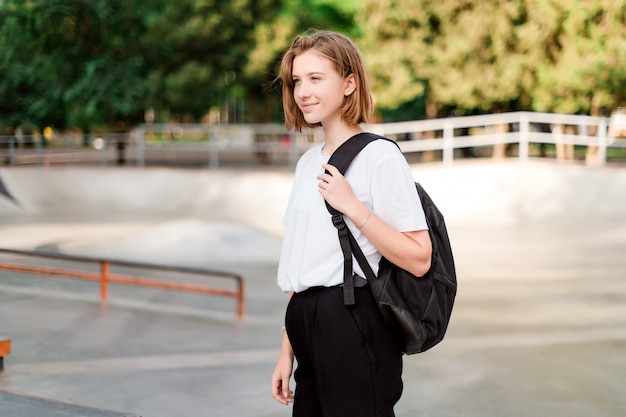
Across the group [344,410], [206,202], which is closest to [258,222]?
[206,202]

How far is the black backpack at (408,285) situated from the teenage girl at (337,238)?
3 cm

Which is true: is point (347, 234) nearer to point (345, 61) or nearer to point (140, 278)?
point (345, 61)

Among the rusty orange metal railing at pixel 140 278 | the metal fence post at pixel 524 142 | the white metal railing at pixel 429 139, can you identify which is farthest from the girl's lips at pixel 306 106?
the metal fence post at pixel 524 142

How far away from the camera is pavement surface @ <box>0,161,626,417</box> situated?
207 inches

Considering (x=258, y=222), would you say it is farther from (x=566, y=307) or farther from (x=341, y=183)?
(x=341, y=183)

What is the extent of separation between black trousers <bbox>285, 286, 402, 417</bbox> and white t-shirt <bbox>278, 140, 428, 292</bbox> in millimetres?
63

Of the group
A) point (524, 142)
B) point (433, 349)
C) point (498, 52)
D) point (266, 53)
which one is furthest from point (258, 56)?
point (433, 349)

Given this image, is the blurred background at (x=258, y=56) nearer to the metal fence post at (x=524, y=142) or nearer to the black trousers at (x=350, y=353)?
the metal fence post at (x=524, y=142)

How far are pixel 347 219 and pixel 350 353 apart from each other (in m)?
0.37

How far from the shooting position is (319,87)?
7.73 feet

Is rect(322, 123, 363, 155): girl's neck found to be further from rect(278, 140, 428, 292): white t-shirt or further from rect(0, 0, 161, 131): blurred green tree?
rect(0, 0, 161, 131): blurred green tree

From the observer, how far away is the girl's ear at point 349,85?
7.78 ft

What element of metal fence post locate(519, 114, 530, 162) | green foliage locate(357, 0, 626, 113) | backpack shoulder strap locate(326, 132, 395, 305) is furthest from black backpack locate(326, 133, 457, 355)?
green foliage locate(357, 0, 626, 113)

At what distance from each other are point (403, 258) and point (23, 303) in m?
6.64
